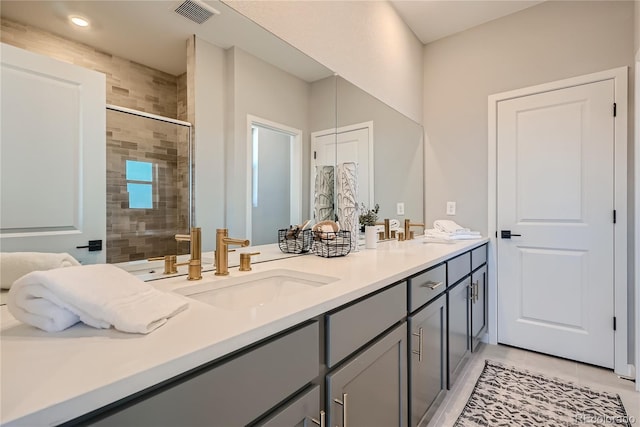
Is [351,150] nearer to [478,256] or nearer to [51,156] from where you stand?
[478,256]

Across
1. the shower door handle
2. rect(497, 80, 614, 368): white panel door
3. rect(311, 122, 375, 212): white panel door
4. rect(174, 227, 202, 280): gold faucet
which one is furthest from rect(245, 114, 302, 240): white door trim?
rect(497, 80, 614, 368): white panel door

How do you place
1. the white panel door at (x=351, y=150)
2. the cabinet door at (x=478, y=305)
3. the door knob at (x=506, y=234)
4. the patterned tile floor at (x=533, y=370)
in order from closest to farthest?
the patterned tile floor at (x=533, y=370) → the white panel door at (x=351, y=150) → the cabinet door at (x=478, y=305) → the door knob at (x=506, y=234)

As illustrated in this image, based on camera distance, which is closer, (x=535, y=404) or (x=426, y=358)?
(x=426, y=358)

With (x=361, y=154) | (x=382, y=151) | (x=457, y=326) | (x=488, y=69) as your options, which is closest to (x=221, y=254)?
(x=361, y=154)

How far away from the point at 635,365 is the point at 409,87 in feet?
8.09

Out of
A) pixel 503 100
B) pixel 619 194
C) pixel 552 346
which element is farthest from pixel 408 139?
pixel 552 346

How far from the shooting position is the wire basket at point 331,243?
1472mm

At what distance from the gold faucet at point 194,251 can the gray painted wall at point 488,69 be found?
2307 mm

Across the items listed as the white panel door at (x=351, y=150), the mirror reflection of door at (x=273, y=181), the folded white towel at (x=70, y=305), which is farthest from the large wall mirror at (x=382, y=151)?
the folded white towel at (x=70, y=305)

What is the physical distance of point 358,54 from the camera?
2051mm

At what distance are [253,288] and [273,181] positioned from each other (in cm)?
55

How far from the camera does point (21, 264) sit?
0.74 metres

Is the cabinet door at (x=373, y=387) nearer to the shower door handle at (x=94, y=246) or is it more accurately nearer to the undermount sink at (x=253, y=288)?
the undermount sink at (x=253, y=288)

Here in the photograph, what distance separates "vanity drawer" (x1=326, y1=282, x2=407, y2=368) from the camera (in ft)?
2.75
